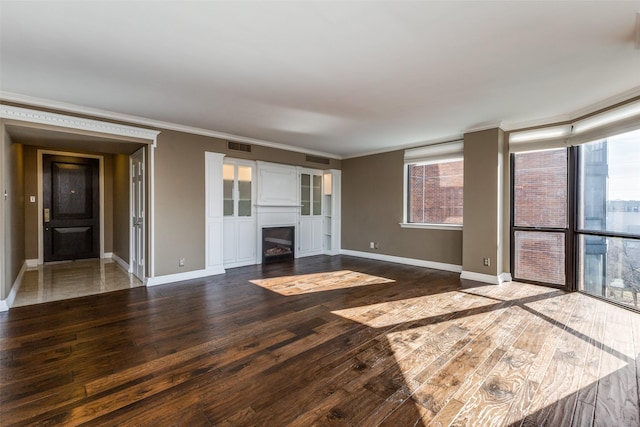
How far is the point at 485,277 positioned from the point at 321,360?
3.59 meters

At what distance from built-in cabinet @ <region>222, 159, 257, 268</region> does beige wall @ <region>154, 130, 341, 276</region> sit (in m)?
0.60

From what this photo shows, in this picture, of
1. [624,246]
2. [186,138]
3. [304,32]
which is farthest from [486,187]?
[186,138]

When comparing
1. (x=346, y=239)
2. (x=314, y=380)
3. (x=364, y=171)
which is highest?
(x=364, y=171)

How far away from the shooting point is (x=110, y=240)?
6930mm

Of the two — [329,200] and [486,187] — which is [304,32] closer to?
[486,187]

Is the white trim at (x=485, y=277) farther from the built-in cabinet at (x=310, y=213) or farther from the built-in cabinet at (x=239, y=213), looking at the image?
the built-in cabinet at (x=239, y=213)

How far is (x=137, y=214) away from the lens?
17.0ft

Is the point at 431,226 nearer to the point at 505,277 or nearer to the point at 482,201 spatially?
the point at 482,201

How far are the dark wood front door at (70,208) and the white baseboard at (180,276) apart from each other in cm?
336

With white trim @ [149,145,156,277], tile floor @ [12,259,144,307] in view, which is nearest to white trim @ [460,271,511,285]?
white trim @ [149,145,156,277]

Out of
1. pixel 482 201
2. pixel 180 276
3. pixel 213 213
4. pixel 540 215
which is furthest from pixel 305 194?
pixel 540 215

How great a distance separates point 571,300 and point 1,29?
650 cm

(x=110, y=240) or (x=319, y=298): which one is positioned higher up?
(x=110, y=240)

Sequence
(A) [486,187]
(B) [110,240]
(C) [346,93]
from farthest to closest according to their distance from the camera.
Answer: (B) [110,240], (A) [486,187], (C) [346,93]
